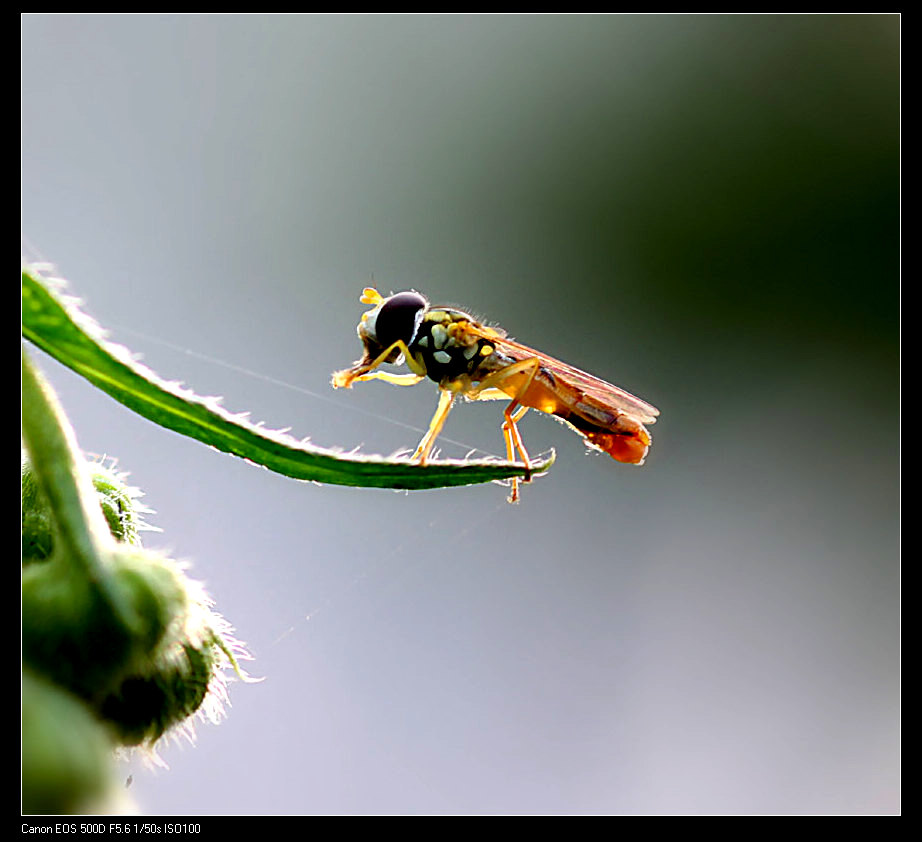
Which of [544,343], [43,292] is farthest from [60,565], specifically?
[544,343]

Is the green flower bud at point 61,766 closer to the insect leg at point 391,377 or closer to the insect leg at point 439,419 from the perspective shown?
the insect leg at point 439,419

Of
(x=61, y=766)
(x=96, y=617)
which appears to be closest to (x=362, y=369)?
(x=96, y=617)

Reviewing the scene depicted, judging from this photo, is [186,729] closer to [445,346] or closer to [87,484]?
[87,484]

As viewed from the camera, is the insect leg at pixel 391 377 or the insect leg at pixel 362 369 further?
the insect leg at pixel 391 377

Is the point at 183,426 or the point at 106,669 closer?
the point at 106,669

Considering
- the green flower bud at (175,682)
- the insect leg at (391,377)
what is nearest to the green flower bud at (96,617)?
the green flower bud at (175,682)

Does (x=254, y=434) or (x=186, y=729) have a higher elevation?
(x=254, y=434)

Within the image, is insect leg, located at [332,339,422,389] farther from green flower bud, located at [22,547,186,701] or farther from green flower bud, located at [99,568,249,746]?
green flower bud, located at [22,547,186,701]

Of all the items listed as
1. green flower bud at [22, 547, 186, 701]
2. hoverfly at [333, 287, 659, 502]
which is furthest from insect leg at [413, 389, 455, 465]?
green flower bud at [22, 547, 186, 701]
